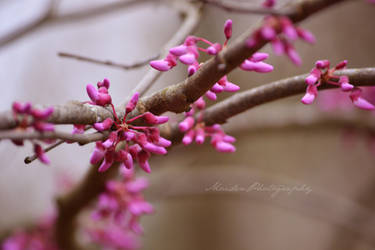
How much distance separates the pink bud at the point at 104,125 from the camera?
67cm

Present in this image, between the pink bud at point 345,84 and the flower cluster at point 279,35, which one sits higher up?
the flower cluster at point 279,35

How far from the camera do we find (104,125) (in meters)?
0.68

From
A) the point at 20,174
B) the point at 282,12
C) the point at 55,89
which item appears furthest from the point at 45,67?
the point at 282,12

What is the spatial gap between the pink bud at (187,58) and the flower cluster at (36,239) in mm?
1578

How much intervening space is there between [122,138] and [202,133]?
0.23 metres

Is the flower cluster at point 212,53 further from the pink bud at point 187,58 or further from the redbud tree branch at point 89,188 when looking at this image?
the redbud tree branch at point 89,188

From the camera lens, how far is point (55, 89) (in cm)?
426

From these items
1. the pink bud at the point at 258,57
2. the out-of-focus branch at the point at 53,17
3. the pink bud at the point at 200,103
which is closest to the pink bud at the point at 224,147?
the pink bud at the point at 200,103

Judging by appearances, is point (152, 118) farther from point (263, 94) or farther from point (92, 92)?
point (263, 94)

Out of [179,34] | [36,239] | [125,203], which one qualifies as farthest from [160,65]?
[36,239]

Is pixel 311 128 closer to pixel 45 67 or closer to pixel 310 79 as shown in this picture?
pixel 310 79

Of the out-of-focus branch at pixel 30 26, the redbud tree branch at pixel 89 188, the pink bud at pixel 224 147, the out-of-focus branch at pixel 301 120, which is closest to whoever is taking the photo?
the pink bud at pixel 224 147

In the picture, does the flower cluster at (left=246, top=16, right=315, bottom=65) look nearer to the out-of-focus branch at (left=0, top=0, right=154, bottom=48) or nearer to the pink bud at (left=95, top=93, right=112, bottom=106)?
the pink bud at (left=95, top=93, right=112, bottom=106)

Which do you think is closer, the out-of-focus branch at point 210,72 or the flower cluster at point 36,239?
the out-of-focus branch at point 210,72
